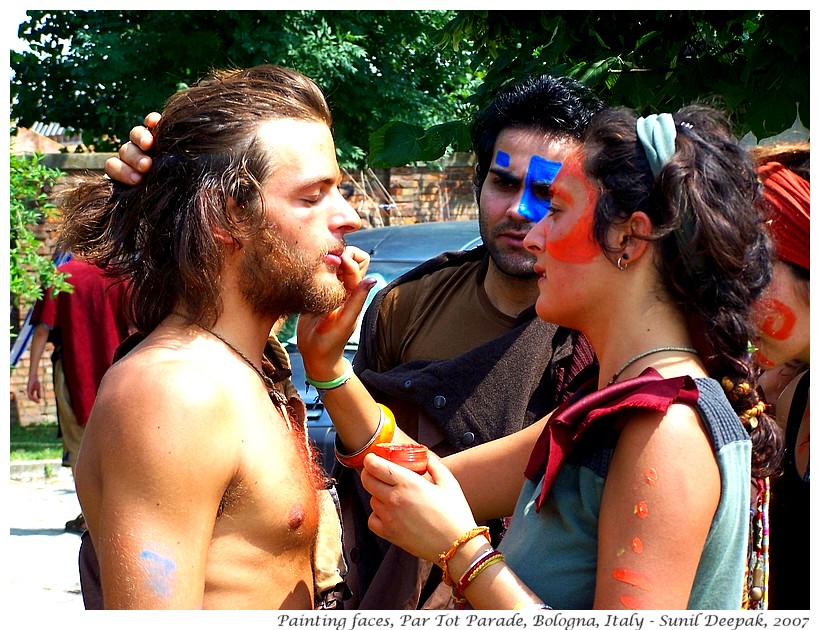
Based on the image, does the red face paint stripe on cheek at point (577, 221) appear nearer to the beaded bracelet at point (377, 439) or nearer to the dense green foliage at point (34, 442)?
the beaded bracelet at point (377, 439)

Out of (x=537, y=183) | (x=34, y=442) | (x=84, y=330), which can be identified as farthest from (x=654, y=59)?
(x=34, y=442)

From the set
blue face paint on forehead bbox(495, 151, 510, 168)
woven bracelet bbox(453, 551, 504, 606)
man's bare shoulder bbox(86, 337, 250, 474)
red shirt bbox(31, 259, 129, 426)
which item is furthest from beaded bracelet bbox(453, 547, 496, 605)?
red shirt bbox(31, 259, 129, 426)

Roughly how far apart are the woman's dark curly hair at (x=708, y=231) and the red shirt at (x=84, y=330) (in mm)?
5820

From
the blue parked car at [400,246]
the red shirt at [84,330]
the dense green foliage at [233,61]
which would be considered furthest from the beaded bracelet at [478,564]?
the dense green foliage at [233,61]

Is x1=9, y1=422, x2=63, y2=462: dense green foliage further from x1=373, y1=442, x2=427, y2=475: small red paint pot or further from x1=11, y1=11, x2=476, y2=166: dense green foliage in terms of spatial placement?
x1=373, y1=442, x2=427, y2=475: small red paint pot

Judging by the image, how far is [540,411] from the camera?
107 inches

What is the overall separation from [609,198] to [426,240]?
448cm

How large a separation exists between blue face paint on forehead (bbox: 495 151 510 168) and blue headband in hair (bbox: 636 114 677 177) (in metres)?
1.23

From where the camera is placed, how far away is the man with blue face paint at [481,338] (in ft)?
8.92

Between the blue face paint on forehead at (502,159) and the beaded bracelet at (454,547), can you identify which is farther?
the blue face paint on forehead at (502,159)

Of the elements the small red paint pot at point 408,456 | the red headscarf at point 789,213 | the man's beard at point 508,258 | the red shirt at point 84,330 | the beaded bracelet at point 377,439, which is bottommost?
the red shirt at point 84,330

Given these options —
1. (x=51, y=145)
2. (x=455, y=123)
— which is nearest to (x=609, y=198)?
(x=455, y=123)

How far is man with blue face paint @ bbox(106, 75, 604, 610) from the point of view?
2.72 metres
